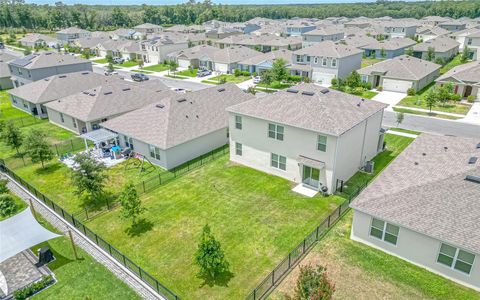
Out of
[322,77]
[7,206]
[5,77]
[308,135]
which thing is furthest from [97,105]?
[322,77]

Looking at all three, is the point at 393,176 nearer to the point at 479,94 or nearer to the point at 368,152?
the point at 368,152

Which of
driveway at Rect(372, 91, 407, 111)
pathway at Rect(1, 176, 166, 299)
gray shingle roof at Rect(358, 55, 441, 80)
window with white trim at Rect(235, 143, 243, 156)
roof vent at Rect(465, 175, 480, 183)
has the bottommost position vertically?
pathway at Rect(1, 176, 166, 299)

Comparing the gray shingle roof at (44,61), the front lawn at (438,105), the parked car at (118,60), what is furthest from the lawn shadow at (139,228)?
the parked car at (118,60)

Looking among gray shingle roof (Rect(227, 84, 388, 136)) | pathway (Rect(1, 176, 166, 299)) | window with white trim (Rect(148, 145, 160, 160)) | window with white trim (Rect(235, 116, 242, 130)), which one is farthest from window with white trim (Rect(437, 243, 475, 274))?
window with white trim (Rect(148, 145, 160, 160))

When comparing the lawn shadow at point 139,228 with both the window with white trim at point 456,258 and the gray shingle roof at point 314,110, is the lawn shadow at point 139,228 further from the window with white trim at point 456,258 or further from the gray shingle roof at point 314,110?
the window with white trim at point 456,258

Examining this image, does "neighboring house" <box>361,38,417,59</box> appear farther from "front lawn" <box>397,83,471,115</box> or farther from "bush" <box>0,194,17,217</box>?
"bush" <box>0,194,17,217</box>

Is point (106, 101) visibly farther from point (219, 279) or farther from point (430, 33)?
point (430, 33)

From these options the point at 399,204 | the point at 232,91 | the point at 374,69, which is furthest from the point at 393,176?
the point at 374,69
